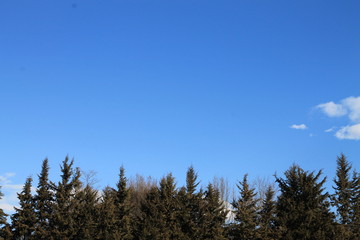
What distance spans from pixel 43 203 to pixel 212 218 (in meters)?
18.2

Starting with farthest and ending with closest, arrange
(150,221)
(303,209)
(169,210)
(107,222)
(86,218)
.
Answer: (169,210) < (86,218) < (150,221) < (107,222) < (303,209)

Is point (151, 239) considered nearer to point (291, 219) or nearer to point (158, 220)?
point (158, 220)

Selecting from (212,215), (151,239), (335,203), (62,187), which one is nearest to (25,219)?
(62,187)

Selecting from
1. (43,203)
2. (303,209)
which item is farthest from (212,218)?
(43,203)

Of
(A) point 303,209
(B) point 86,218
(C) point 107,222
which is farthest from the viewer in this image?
(B) point 86,218

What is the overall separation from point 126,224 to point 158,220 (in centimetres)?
310

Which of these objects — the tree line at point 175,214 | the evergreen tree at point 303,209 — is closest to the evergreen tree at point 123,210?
the tree line at point 175,214

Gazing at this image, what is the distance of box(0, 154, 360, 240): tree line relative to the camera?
3538 centimetres

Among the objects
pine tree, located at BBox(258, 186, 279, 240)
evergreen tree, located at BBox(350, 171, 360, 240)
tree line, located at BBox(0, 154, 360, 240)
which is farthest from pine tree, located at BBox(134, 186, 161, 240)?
evergreen tree, located at BBox(350, 171, 360, 240)

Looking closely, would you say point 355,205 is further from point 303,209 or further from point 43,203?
point 43,203

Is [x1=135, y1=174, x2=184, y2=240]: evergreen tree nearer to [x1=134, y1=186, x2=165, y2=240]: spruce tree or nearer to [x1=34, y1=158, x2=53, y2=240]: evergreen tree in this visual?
[x1=134, y1=186, x2=165, y2=240]: spruce tree

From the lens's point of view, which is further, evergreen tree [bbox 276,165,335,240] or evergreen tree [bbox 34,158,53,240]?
evergreen tree [bbox 34,158,53,240]

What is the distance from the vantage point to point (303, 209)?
35312 millimetres

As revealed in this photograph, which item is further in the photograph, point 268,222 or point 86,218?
point 86,218
